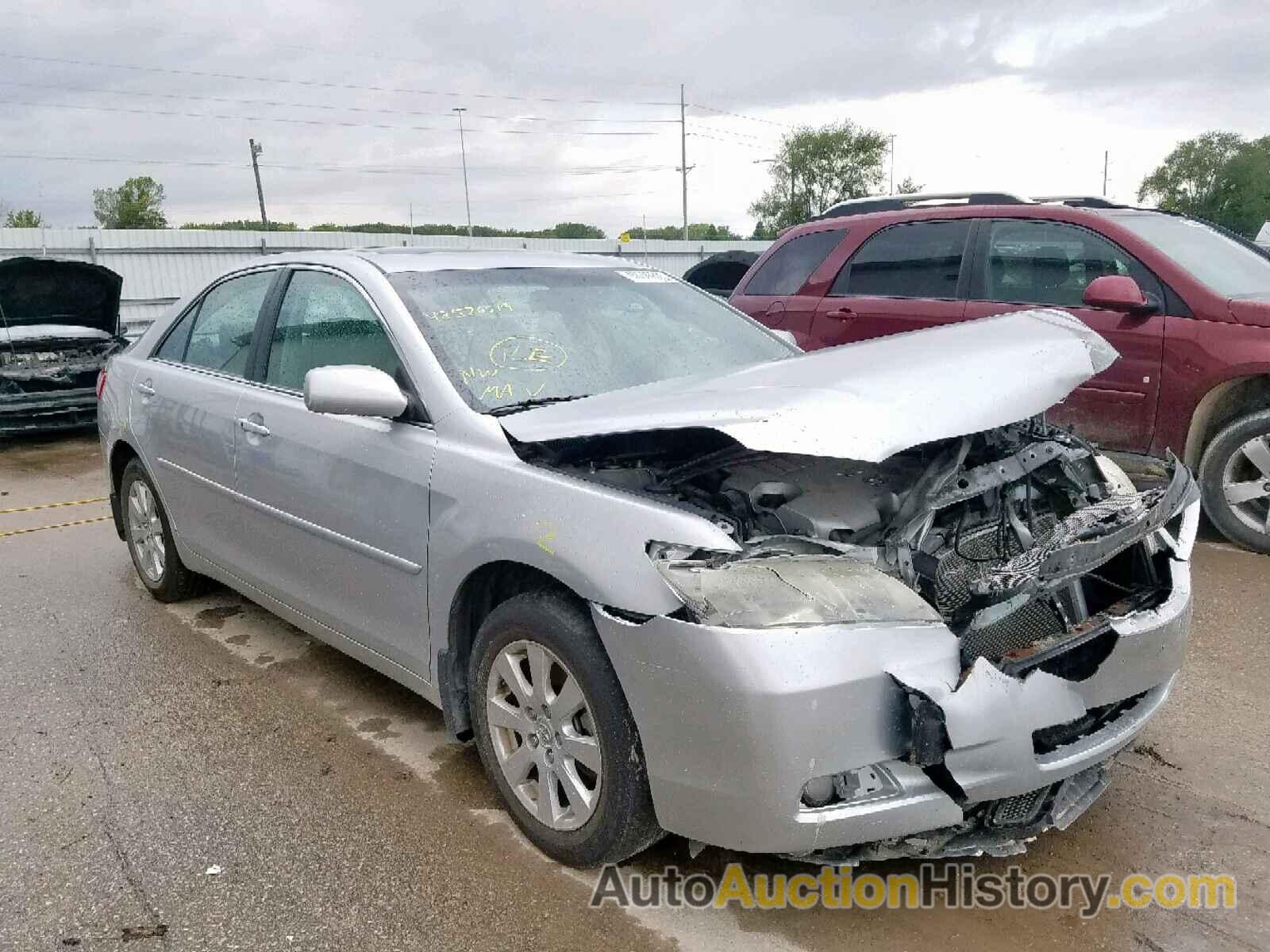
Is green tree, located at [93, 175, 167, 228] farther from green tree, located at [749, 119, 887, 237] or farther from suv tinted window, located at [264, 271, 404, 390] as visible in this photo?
suv tinted window, located at [264, 271, 404, 390]

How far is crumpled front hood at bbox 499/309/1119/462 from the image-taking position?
2.23 meters

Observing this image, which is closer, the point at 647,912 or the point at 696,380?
the point at 647,912

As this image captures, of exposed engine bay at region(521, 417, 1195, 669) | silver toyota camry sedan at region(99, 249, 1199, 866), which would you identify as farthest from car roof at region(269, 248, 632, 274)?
exposed engine bay at region(521, 417, 1195, 669)

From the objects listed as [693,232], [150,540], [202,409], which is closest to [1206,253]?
[202,409]

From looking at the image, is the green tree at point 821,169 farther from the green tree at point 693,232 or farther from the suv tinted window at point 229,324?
the suv tinted window at point 229,324

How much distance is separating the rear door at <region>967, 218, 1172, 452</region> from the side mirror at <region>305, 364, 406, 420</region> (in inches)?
134

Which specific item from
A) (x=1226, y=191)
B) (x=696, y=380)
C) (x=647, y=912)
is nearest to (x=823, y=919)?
(x=647, y=912)

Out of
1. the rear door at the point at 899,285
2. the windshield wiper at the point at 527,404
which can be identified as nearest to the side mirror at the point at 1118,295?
the rear door at the point at 899,285

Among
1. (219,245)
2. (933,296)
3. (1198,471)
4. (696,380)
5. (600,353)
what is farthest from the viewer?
(219,245)

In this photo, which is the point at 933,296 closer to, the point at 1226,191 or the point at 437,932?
the point at 437,932

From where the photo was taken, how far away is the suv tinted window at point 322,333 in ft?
10.6

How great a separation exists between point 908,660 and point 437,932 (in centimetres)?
130

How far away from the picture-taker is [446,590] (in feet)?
9.19

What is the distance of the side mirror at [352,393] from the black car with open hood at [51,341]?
756 centimetres
